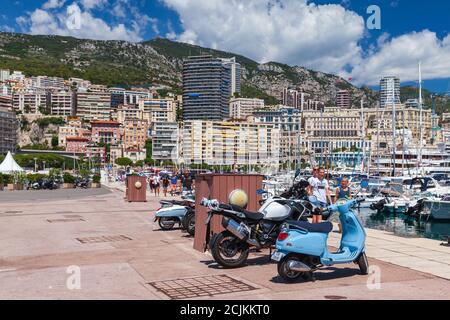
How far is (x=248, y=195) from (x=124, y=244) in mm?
2973

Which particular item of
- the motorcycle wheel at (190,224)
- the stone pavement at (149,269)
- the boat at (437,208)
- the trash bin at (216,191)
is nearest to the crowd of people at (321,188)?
the stone pavement at (149,269)

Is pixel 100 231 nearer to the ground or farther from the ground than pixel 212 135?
nearer to the ground

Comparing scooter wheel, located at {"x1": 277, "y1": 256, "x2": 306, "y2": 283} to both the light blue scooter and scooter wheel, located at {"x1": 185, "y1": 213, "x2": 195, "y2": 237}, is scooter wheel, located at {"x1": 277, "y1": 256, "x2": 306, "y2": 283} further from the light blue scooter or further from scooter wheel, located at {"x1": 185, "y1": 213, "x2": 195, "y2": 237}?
scooter wheel, located at {"x1": 185, "y1": 213, "x2": 195, "y2": 237}

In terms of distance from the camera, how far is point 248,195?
10.4 meters

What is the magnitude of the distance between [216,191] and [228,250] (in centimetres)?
161

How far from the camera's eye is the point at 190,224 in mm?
13000

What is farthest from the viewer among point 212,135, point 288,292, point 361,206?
point 212,135

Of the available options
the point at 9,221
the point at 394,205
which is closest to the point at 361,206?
the point at 394,205

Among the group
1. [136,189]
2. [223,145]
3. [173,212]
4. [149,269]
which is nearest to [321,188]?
[173,212]

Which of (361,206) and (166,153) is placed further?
(166,153)

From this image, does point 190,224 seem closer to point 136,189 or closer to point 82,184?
point 136,189

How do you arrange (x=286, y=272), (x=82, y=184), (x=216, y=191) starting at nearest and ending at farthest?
(x=286, y=272)
(x=216, y=191)
(x=82, y=184)

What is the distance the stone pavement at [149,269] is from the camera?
6859mm
